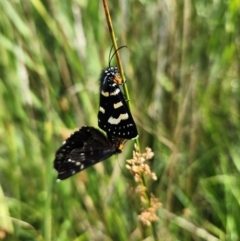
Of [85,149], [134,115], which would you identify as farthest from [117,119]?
[134,115]

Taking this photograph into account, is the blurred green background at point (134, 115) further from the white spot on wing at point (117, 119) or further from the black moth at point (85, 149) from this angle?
the white spot on wing at point (117, 119)

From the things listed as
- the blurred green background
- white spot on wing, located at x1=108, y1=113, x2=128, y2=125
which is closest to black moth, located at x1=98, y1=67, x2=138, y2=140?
white spot on wing, located at x1=108, y1=113, x2=128, y2=125

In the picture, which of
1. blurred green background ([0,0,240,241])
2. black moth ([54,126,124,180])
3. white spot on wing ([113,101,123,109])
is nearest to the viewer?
white spot on wing ([113,101,123,109])

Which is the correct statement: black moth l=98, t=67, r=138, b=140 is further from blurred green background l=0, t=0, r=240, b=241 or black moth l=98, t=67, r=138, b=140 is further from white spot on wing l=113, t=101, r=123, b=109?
blurred green background l=0, t=0, r=240, b=241

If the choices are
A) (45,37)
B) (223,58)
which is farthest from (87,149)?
(45,37)

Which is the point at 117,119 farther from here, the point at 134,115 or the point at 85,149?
the point at 134,115

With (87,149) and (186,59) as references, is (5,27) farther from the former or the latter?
(87,149)

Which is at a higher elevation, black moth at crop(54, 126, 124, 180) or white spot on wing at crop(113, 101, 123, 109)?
white spot on wing at crop(113, 101, 123, 109)
